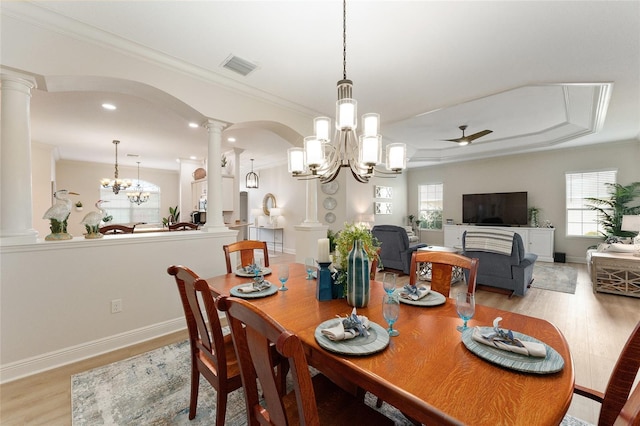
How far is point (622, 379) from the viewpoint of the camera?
3.16ft

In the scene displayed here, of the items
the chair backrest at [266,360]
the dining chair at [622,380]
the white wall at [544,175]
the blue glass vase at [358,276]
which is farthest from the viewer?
the white wall at [544,175]

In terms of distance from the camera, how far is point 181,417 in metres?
1.71

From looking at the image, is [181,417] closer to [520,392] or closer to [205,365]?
[205,365]

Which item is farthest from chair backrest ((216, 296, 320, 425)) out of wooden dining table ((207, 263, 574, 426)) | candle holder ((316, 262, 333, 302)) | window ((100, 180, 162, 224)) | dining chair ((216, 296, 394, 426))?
window ((100, 180, 162, 224))

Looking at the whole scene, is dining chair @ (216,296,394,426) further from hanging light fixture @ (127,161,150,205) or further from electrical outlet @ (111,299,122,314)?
hanging light fixture @ (127,161,150,205)

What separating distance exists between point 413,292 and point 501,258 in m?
3.16

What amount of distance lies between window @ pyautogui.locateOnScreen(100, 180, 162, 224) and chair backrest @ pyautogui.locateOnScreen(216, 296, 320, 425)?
392 inches

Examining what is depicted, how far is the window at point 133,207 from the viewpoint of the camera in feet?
29.1

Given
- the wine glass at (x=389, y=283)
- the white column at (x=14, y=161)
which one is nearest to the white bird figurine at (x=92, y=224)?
the white column at (x=14, y=161)

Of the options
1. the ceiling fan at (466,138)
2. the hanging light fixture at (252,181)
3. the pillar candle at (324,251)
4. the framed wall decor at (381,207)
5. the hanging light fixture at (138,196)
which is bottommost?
the pillar candle at (324,251)

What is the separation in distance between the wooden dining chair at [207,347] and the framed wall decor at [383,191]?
21.4 feet

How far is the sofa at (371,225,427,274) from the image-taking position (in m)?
5.09

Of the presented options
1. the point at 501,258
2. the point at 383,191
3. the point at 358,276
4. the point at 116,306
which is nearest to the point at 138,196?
the point at 116,306

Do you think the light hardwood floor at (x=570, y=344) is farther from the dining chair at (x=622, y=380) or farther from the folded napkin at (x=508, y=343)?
the dining chair at (x=622, y=380)
